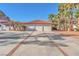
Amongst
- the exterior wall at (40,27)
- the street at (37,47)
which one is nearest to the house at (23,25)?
the exterior wall at (40,27)

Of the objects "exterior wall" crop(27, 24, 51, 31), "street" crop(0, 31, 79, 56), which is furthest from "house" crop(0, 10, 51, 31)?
"street" crop(0, 31, 79, 56)

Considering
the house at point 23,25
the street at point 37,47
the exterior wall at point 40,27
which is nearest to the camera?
the street at point 37,47

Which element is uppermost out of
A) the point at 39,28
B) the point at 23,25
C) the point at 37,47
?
the point at 23,25

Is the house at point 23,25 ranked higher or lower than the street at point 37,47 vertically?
higher

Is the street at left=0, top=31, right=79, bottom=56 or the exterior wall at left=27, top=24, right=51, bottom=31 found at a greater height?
the exterior wall at left=27, top=24, right=51, bottom=31

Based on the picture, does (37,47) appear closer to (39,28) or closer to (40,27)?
(39,28)

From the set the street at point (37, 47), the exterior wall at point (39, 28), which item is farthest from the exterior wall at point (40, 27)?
the street at point (37, 47)

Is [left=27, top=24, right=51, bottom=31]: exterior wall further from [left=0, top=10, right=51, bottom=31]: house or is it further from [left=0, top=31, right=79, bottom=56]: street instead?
[left=0, top=31, right=79, bottom=56]: street

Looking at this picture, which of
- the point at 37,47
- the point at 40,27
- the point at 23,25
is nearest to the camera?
the point at 37,47

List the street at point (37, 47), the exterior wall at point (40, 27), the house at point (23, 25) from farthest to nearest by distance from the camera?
the exterior wall at point (40, 27) < the house at point (23, 25) < the street at point (37, 47)

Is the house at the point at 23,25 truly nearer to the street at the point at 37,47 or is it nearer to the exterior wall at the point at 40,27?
the exterior wall at the point at 40,27

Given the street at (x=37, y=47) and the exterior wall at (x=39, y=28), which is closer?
the street at (x=37, y=47)

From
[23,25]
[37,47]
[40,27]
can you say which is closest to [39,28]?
[40,27]

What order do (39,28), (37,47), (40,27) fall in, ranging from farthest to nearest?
(40,27) → (39,28) → (37,47)
